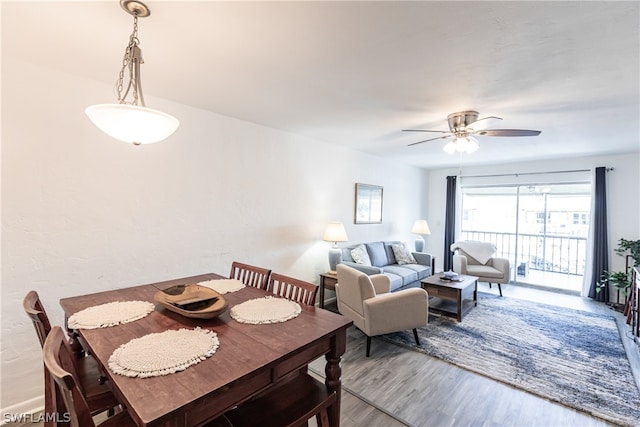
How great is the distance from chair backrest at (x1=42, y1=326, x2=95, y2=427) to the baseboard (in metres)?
1.57

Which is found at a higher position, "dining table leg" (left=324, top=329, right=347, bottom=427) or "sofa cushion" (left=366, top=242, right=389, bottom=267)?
"sofa cushion" (left=366, top=242, right=389, bottom=267)

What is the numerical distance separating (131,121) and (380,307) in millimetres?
2450

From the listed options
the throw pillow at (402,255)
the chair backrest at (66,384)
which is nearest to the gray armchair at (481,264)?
the throw pillow at (402,255)

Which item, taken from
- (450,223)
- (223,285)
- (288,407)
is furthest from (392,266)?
(288,407)

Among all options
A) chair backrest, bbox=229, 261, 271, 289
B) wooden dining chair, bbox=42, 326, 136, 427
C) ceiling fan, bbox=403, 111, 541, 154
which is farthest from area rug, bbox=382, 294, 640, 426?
wooden dining chair, bbox=42, 326, 136, 427

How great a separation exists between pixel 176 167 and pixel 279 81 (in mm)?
1298

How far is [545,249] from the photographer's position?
5730 mm

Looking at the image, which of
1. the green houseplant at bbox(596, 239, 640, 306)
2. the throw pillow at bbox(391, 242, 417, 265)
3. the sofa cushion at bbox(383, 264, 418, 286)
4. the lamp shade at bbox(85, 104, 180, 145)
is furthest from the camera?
the throw pillow at bbox(391, 242, 417, 265)

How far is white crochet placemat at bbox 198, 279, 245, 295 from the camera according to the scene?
2.03 metres

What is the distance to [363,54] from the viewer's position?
1795mm

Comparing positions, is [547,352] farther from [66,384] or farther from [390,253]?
[66,384]

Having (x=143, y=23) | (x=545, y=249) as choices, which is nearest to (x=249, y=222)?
(x=143, y=23)

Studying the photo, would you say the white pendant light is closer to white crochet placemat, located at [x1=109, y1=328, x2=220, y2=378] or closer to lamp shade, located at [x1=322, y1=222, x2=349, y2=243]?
white crochet placemat, located at [x1=109, y1=328, x2=220, y2=378]

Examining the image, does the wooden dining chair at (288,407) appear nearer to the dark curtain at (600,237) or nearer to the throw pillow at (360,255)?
the throw pillow at (360,255)
